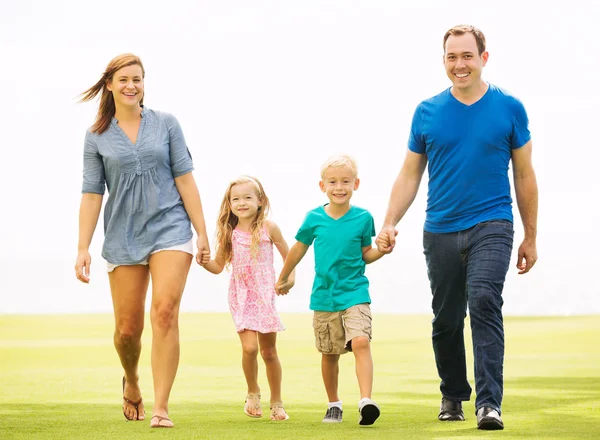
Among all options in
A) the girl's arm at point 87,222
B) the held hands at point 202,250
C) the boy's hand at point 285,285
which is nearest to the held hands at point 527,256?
the boy's hand at point 285,285

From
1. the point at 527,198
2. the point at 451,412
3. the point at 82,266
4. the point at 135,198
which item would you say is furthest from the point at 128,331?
the point at 527,198

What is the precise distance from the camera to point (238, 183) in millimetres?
7406

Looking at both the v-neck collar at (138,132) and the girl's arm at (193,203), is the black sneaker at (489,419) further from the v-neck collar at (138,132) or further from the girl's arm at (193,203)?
the v-neck collar at (138,132)

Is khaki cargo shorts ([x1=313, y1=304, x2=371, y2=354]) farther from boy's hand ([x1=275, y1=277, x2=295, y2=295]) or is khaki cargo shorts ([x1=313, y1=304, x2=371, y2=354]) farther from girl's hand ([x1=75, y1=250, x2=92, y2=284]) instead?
girl's hand ([x1=75, y1=250, x2=92, y2=284])

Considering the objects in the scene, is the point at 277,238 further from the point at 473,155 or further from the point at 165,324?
the point at 473,155

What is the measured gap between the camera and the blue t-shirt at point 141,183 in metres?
6.40

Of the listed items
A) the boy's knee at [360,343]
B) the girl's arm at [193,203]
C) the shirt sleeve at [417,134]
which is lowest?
the boy's knee at [360,343]

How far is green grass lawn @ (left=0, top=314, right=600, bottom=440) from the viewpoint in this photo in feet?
19.7

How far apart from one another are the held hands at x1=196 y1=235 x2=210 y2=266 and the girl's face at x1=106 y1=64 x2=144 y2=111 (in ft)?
3.13

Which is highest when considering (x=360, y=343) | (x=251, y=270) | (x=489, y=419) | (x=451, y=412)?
(x=251, y=270)

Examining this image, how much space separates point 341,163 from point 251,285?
1.15 metres

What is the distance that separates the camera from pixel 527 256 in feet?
20.4

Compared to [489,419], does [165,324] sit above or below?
above

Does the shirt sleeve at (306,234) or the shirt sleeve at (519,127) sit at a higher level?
the shirt sleeve at (519,127)
